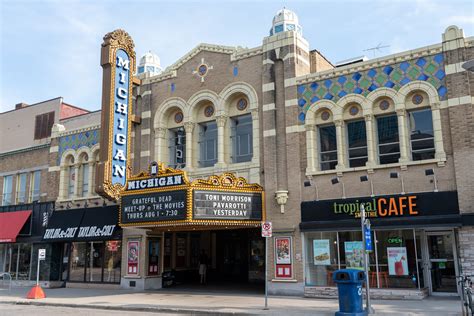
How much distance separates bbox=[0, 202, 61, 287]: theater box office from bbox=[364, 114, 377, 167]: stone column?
1945 cm

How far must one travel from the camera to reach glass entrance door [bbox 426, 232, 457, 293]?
18172mm

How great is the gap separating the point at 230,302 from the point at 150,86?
1316 centimetres

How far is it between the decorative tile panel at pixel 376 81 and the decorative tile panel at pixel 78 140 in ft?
43.5

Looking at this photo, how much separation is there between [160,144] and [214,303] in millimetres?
10011

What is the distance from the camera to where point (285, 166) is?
71.4 feet

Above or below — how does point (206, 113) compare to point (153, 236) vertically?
above

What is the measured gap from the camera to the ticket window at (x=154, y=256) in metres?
25.2

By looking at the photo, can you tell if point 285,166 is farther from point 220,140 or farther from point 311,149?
point 220,140

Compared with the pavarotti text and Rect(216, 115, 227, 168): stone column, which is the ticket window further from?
Rect(216, 115, 227, 168): stone column

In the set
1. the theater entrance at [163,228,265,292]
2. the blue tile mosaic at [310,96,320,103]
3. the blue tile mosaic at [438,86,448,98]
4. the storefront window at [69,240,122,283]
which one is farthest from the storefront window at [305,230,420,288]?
the storefront window at [69,240,122,283]

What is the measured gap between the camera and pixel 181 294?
73.4 feet

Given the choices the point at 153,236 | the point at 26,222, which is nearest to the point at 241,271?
the point at 153,236

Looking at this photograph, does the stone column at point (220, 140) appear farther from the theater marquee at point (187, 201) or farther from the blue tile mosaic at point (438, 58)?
the blue tile mosaic at point (438, 58)

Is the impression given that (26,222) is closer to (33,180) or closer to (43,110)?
(33,180)
